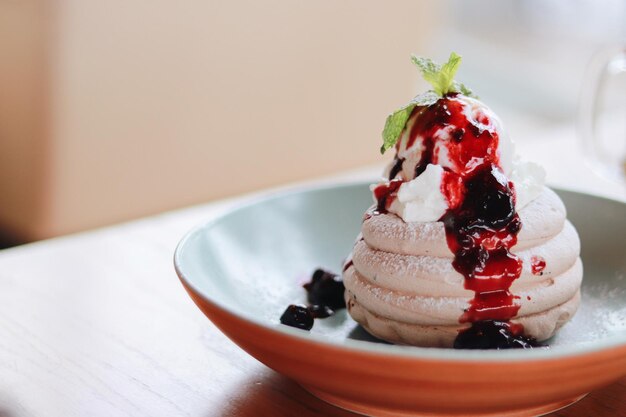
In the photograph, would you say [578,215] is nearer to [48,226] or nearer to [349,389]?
[349,389]

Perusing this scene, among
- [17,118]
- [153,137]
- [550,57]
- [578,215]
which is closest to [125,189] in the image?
[153,137]

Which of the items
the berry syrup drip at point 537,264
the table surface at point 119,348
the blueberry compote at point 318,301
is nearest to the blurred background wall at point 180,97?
the table surface at point 119,348

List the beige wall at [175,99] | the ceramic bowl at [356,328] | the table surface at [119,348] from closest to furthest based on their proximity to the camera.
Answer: the ceramic bowl at [356,328] → the table surface at [119,348] → the beige wall at [175,99]

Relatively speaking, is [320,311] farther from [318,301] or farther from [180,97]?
[180,97]

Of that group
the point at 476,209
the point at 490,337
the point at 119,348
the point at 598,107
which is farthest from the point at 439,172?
the point at 598,107

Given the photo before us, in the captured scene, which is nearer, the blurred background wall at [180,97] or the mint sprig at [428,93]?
the mint sprig at [428,93]

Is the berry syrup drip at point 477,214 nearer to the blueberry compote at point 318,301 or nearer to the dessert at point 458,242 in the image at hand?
the dessert at point 458,242
